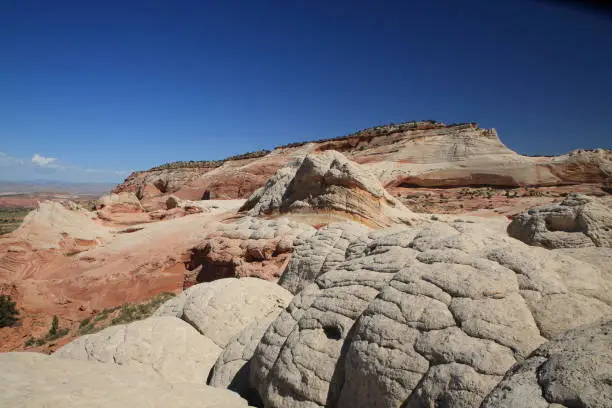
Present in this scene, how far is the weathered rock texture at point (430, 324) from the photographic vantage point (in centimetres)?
305

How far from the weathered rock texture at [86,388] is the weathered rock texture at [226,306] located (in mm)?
2087

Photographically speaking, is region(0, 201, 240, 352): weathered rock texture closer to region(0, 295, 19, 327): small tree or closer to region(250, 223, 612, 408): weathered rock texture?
region(0, 295, 19, 327): small tree

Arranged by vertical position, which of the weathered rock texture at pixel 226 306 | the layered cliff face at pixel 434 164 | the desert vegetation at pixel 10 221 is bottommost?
the desert vegetation at pixel 10 221

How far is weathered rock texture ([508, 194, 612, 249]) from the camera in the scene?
250 inches

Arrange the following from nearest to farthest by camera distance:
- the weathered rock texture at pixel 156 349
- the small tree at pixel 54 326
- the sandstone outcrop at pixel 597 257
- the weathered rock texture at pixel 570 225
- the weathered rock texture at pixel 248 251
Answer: the sandstone outcrop at pixel 597 257 → the weathered rock texture at pixel 156 349 → the weathered rock texture at pixel 570 225 → the weathered rock texture at pixel 248 251 → the small tree at pixel 54 326

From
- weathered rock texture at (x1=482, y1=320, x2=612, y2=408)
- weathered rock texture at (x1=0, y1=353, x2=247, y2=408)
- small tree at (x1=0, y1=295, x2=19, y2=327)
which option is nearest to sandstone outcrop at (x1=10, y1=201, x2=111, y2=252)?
small tree at (x1=0, y1=295, x2=19, y2=327)

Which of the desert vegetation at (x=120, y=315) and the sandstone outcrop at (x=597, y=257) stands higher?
the sandstone outcrop at (x=597, y=257)

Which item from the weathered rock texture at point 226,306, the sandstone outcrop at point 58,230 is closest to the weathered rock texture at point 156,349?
the weathered rock texture at point 226,306

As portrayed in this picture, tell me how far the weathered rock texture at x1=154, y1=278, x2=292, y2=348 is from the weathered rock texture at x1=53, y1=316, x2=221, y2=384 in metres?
0.28

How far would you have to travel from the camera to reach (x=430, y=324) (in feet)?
11.3

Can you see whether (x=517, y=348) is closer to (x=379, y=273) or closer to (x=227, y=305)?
(x=379, y=273)

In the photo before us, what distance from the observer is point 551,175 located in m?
23.5

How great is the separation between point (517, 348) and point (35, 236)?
18843mm

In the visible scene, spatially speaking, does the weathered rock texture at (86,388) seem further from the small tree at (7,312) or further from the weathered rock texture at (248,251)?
the small tree at (7,312)
